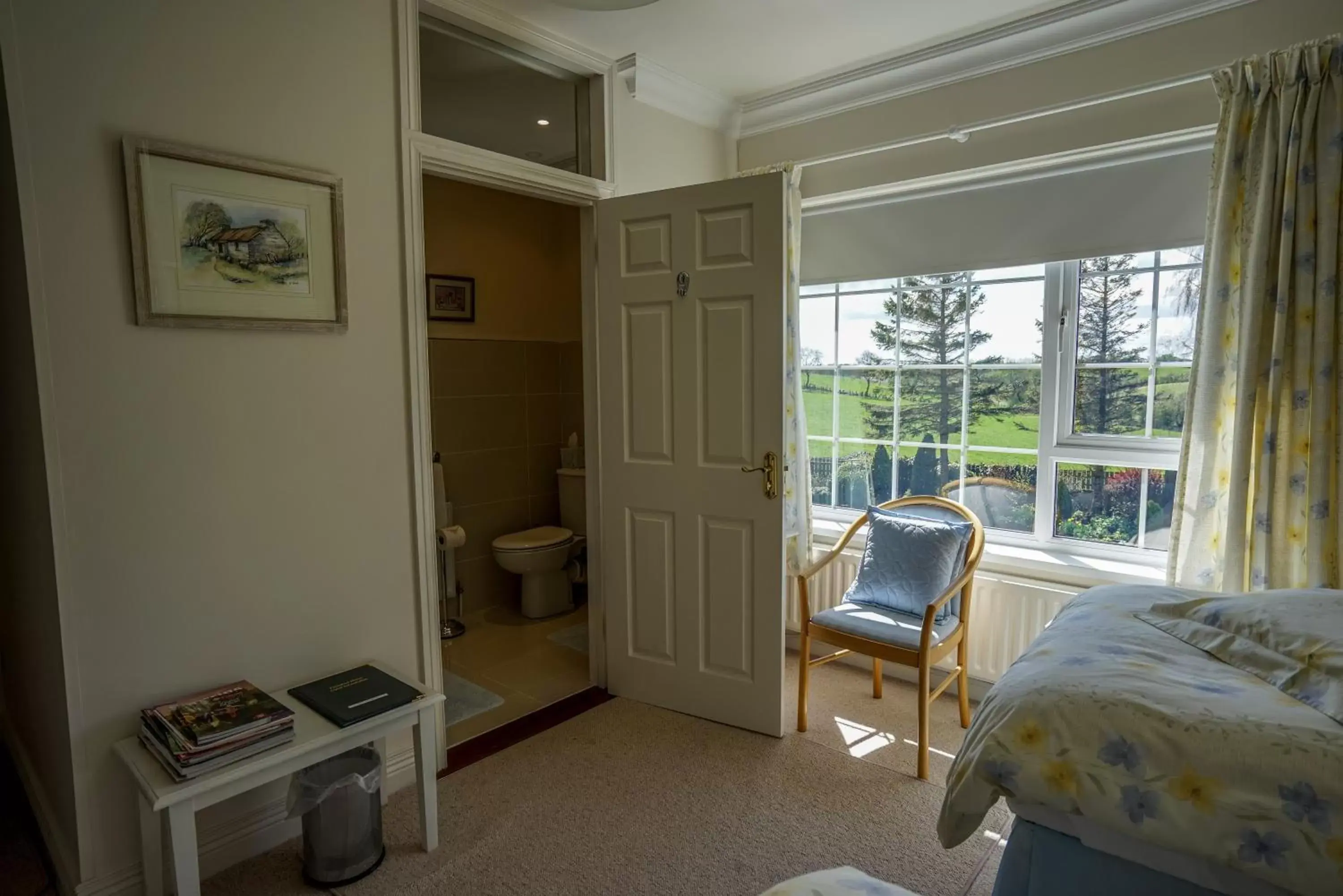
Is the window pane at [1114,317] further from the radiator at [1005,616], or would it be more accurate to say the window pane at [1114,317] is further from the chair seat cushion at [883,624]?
the chair seat cushion at [883,624]

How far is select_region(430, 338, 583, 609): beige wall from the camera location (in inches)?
169

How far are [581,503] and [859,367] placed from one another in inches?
78.2

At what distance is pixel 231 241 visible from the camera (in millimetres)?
2049

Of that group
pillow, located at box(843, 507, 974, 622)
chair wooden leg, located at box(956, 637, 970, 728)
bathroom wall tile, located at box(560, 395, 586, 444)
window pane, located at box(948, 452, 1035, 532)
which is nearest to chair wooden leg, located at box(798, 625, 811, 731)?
pillow, located at box(843, 507, 974, 622)

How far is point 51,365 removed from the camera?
70.1 inches

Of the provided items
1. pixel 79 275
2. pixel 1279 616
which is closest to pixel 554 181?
pixel 79 275

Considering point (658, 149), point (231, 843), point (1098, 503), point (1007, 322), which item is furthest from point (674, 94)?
point (231, 843)

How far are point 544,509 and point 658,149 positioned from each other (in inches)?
95.8

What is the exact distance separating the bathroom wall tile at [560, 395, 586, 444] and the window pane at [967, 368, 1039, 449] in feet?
8.02

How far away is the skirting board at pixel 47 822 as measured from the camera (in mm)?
1978

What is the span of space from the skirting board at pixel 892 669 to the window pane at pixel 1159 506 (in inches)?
33.6

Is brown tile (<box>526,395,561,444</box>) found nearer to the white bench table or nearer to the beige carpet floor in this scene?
the beige carpet floor

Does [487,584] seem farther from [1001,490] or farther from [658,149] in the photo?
[1001,490]

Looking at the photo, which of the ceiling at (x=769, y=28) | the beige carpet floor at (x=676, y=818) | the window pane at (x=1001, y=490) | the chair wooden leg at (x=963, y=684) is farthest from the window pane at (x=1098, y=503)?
the ceiling at (x=769, y=28)
